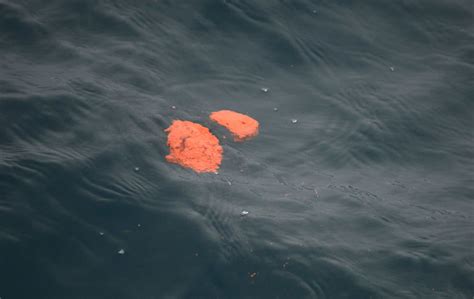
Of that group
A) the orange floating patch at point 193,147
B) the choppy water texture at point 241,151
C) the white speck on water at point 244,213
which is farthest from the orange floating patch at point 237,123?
the white speck on water at point 244,213

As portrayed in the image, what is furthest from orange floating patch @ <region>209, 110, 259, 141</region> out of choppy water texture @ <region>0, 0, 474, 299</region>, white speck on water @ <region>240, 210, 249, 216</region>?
white speck on water @ <region>240, 210, 249, 216</region>

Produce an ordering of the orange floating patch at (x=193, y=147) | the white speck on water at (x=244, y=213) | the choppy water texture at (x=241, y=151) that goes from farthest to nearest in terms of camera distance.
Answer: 1. the orange floating patch at (x=193, y=147)
2. the white speck on water at (x=244, y=213)
3. the choppy water texture at (x=241, y=151)

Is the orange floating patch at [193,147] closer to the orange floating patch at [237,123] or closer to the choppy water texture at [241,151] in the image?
the choppy water texture at [241,151]

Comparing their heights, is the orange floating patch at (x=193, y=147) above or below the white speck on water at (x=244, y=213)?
above

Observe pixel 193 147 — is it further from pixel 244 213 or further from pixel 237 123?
pixel 244 213

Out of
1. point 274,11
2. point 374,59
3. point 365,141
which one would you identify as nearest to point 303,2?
point 274,11

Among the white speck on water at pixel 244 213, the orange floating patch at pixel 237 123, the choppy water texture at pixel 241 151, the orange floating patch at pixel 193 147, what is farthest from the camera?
the orange floating patch at pixel 237 123

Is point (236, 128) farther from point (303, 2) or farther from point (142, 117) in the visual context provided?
point (303, 2)
